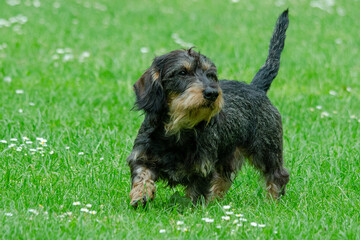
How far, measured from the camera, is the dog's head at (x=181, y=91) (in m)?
4.51

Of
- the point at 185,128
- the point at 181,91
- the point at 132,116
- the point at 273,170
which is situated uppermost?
the point at 181,91

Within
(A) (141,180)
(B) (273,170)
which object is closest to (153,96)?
(A) (141,180)

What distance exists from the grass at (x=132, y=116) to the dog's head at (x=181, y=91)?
28.3 inches

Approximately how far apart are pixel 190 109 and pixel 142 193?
73cm

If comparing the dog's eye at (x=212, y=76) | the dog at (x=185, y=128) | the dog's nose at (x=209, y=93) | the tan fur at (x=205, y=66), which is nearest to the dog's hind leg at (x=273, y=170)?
the dog at (x=185, y=128)

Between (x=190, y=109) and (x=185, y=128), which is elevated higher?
(x=190, y=109)

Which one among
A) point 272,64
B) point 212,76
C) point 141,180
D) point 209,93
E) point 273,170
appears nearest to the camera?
point 209,93

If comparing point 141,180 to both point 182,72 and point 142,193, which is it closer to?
point 142,193

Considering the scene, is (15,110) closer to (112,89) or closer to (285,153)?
(112,89)

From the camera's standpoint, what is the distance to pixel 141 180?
4.63 meters

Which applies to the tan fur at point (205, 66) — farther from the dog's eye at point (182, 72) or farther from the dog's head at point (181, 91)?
the dog's eye at point (182, 72)

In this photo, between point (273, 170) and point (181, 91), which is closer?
point (181, 91)

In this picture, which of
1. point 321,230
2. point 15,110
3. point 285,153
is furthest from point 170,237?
point 15,110

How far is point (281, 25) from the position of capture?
586 centimetres
